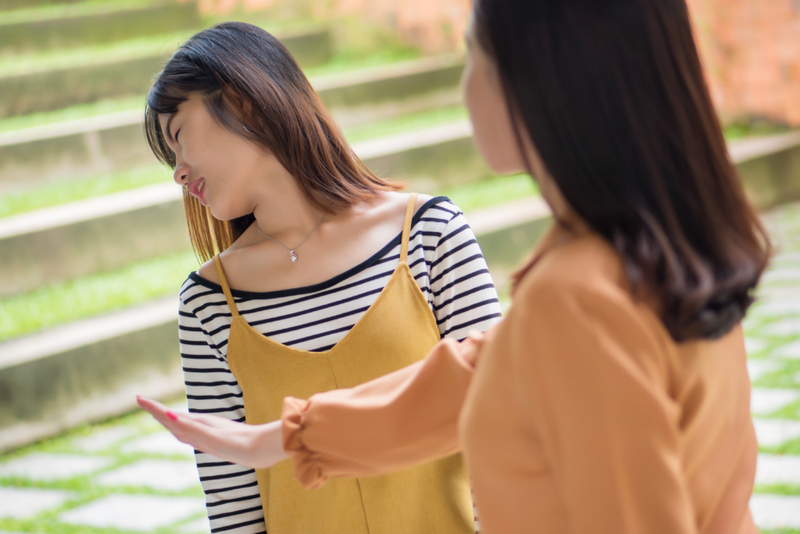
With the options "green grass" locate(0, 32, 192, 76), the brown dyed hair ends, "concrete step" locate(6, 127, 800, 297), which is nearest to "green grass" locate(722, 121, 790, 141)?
"concrete step" locate(6, 127, 800, 297)

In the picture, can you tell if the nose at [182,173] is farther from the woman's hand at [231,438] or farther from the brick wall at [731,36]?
the brick wall at [731,36]

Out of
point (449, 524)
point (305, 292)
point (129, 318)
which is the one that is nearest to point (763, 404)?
point (449, 524)

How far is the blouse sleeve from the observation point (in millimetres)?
860

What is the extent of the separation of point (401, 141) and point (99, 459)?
9.00ft

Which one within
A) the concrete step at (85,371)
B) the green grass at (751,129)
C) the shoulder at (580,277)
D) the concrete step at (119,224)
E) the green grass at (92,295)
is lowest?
the green grass at (751,129)

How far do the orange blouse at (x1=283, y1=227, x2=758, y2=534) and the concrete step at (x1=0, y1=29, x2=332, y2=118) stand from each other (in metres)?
4.68

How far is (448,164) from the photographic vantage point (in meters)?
4.85

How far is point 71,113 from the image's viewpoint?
16.1 ft

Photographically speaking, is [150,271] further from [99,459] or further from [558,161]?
[558,161]

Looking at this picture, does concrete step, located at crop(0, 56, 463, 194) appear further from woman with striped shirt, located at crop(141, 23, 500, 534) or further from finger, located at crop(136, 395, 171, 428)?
finger, located at crop(136, 395, 171, 428)

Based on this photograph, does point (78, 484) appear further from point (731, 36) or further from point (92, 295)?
point (731, 36)

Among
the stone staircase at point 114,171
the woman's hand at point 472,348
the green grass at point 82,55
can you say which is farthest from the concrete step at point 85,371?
the woman's hand at point 472,348

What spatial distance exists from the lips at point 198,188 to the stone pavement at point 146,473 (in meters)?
1.46

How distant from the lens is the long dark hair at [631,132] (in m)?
0.62
